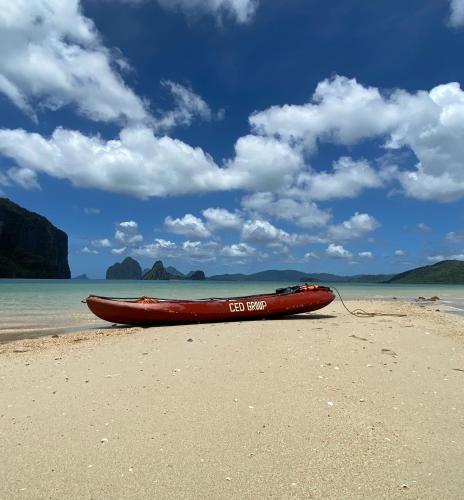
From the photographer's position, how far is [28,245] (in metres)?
154

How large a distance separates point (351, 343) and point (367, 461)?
253 inches

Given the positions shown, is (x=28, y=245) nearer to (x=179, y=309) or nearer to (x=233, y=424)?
(x=179, y=309)

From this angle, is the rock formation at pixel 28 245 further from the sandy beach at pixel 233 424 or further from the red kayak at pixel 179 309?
the sandy beach at pixel 233 424

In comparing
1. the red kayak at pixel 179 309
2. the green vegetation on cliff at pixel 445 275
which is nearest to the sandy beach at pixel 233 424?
the red kayak at pixel 179 309

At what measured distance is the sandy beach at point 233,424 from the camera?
3664 millimetres

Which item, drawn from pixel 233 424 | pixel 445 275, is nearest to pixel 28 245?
pixel 445 275

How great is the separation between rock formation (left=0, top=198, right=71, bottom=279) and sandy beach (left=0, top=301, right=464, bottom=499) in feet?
481

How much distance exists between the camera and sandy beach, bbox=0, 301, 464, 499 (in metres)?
3.66

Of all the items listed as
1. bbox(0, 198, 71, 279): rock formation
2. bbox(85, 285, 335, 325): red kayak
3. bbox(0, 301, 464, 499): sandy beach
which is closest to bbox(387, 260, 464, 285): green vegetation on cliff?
bbox(0, 198, 71, 279): rock formation

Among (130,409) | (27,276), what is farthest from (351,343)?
(27,276)

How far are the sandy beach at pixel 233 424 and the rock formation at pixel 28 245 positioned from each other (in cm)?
14651

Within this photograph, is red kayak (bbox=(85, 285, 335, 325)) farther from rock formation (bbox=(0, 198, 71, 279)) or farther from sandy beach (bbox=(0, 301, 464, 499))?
rock formation (bbox=(0, 198, 71, 279))

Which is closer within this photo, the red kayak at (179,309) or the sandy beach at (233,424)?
the sandy beach at (233,424)

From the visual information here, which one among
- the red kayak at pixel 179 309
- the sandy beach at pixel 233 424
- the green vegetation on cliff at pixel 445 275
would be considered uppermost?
the green vegetation on cliff at pixel 445 275
